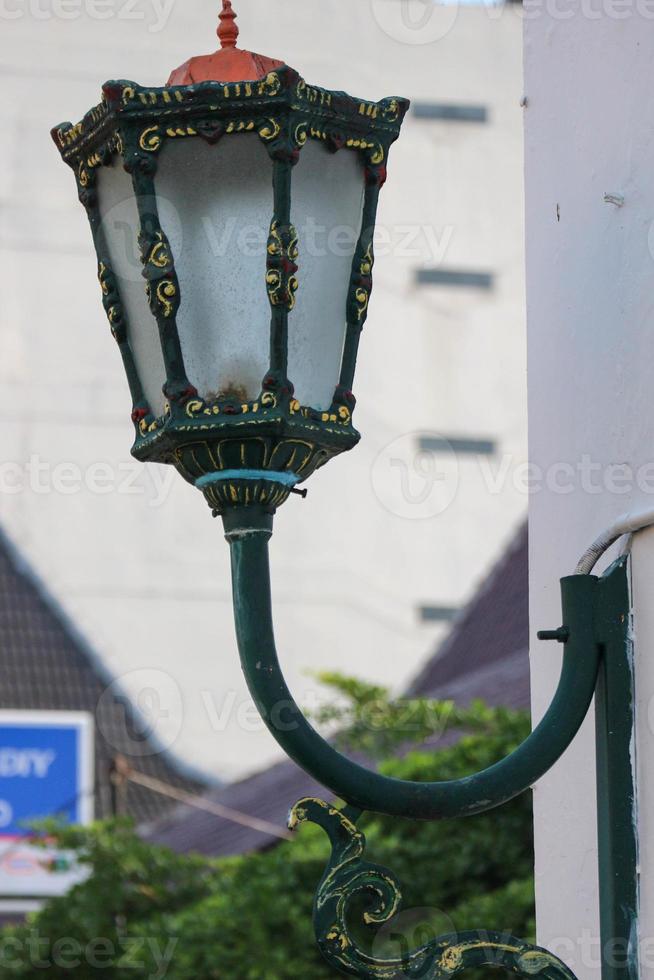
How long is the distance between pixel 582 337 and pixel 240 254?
2.19 ft

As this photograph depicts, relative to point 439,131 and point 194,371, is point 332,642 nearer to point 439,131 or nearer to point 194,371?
point 439,131

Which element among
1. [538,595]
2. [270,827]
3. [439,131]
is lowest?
[538,595]

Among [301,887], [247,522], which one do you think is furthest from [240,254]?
[301,887]

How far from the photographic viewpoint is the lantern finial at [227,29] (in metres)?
2.95

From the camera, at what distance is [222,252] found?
2791 mm

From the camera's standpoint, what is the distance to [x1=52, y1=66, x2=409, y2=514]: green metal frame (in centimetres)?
272

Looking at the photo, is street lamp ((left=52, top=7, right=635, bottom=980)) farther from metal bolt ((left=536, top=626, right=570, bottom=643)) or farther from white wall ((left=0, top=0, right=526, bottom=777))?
white wall ((left=0, top=0, right=526, bottom=777))

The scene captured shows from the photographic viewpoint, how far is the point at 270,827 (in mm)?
13203

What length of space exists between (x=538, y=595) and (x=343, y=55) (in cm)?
2690

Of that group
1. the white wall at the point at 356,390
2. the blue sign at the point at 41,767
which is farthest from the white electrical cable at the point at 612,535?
the white wall at the point at 356,390

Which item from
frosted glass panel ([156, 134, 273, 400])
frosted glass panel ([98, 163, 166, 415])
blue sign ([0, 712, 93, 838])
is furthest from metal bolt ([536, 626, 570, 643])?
blue sign ([0, 712, 93, 838])

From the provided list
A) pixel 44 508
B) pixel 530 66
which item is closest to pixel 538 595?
pixel 530 66

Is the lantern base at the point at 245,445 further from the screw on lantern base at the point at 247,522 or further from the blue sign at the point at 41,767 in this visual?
the blue sign at the point at 41,767

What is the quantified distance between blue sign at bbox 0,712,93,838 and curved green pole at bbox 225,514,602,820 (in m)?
15.3
